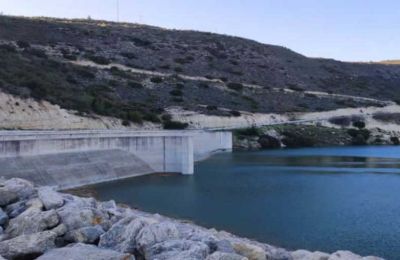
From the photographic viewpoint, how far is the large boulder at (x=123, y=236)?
13.9 metres

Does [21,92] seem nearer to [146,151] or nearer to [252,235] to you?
[146,151]

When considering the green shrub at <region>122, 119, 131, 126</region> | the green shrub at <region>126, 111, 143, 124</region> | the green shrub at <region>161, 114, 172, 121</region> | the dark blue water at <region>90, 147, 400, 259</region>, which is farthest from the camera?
the green shrub at <region>161, 114, 172, 121</region>

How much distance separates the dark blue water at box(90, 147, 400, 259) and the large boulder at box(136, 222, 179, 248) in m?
8.18

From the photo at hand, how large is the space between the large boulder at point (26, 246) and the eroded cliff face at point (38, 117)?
124 ft

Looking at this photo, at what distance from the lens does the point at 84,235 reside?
14609 millimetres

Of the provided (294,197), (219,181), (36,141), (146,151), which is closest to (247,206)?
(294,197)

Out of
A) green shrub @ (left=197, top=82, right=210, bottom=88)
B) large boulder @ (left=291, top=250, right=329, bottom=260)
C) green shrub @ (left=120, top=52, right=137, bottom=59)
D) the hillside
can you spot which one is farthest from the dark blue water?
green shrub @ (left=120, top=52, right=137, bottom=59)

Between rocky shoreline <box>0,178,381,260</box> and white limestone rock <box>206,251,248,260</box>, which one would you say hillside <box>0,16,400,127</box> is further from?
white limestone rock <box>206,251,248,260</box>

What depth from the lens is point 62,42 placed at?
105 meters

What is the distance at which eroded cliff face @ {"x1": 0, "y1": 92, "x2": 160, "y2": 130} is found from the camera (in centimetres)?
5103

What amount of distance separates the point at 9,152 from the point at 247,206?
52.0 feet

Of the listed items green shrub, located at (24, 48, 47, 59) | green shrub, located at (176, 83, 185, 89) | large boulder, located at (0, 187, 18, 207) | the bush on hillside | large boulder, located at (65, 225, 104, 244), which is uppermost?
green shrub, located at (24, 48, 47, 59)

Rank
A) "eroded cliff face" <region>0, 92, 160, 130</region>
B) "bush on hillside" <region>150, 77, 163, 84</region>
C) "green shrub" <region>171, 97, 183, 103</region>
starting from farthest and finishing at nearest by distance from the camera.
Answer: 1. "bush on hillside" <region>150, 77, 163, 84</region>
2. "green shrub" <region>171, 97, 183, 103</region>
3. "eroded cliff face" <region>0, 92, 160, 130</region>

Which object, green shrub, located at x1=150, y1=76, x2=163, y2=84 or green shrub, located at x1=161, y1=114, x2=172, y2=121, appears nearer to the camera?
green shrub, located at x1=161, y1=114, x2=172, y2=121
